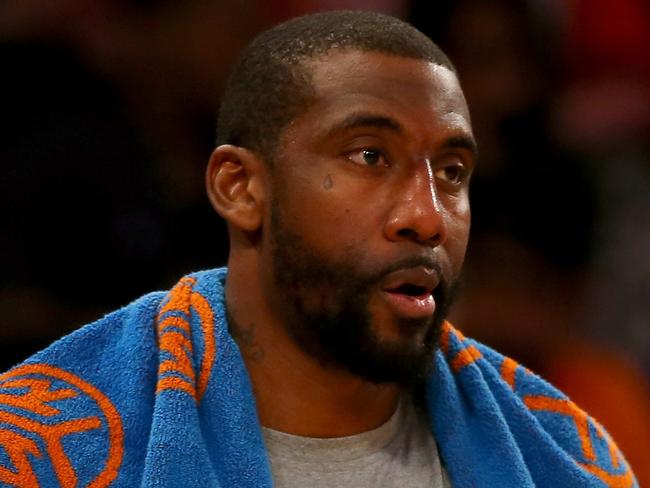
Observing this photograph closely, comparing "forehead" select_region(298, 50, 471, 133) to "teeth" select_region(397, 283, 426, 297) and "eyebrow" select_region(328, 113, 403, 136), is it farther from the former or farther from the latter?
→ "teeth" select_region(397, 283, 426, 297)

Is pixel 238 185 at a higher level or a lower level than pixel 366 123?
lower

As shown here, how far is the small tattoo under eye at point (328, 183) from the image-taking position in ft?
6.07

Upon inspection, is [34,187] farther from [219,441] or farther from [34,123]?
[219,441]

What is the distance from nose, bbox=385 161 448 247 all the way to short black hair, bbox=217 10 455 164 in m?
0.18

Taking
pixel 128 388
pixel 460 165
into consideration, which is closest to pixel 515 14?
pixel 460 165

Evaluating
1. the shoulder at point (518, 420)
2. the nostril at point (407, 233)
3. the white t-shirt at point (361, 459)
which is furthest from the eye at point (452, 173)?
the white t-shirt at point (361, 459)

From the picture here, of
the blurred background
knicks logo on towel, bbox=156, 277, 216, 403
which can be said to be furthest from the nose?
the blurred background

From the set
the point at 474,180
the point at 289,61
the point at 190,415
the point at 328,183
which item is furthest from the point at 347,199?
the point at 474,180

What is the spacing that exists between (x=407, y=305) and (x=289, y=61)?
400 mm

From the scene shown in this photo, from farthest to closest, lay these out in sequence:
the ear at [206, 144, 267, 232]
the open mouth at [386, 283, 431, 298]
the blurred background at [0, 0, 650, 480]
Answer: the blurred background at [0, 0, 650, 480]
the ear at [206, 144, 267, 232]
the open mouth at [386, 283, 431, 298]

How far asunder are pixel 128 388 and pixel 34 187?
107 centimetres

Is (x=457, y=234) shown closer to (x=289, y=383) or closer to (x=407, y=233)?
(x=407, y=233)

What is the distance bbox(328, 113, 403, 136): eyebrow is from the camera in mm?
1846

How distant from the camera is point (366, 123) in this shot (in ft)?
6.06
